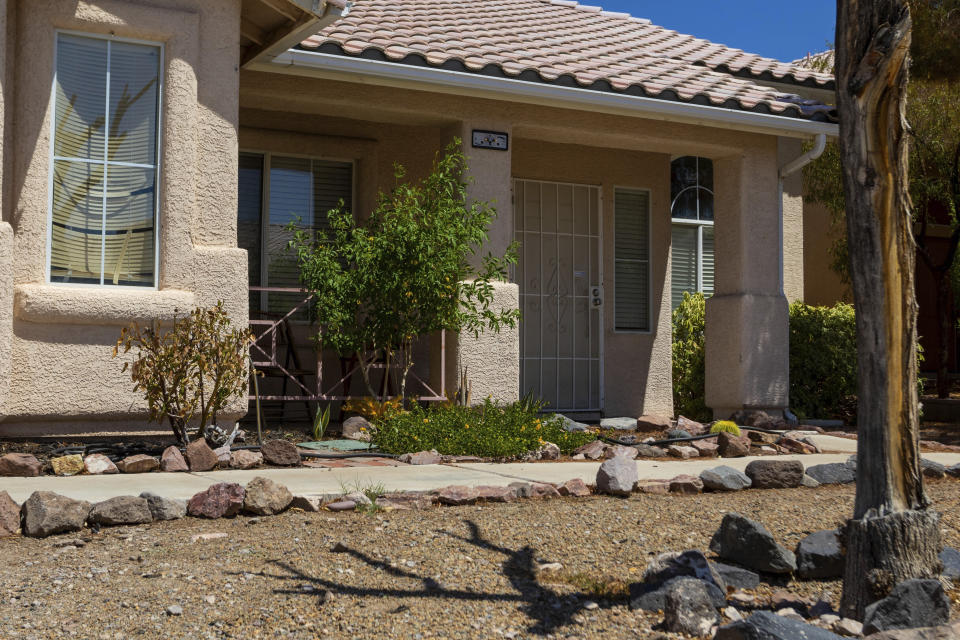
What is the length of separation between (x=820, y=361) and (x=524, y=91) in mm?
4642

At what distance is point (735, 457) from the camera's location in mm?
7410

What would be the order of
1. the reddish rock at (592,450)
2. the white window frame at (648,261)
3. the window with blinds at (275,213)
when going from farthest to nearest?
1. the white window frame at (648,261)
2. the window with blinds at (275,213)
3. the reddish rock at (592,450)

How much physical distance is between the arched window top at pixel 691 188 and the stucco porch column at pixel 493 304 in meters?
3.76

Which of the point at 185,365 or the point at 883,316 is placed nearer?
the point at 883,316

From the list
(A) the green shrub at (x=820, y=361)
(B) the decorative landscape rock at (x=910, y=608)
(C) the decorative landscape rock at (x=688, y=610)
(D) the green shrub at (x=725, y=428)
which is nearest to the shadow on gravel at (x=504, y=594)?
(C) the decorative landscape rock at (x=688, y=610)

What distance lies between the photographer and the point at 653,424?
28.8 ft

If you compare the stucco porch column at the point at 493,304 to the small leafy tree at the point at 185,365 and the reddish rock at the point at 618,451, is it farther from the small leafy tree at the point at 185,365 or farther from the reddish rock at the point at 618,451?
the small leafy tree at the point at 185,365

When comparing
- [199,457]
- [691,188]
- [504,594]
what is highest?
[691,188]

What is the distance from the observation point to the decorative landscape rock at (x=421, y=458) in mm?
6340

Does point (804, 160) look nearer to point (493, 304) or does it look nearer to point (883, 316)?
point (493, 304)

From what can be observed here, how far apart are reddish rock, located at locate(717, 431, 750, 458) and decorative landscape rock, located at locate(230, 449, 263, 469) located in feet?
11.3

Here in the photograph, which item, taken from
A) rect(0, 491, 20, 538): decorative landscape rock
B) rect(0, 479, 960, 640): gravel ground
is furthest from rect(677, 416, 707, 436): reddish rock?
rect(0, 491, 20, 538): decorative landscape rock

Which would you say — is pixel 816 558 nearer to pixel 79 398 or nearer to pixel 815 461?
pixel 815 461

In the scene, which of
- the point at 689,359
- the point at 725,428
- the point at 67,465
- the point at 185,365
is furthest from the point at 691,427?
the point at 67,465
